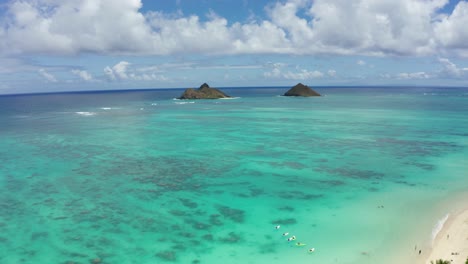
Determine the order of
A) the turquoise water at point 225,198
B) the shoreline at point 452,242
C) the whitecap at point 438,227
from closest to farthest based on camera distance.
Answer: the shoreline at point 452,242 < the turquoise water at point 225,198 < the whitecap at point 438,227

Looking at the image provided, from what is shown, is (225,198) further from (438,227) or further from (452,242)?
(452,242)

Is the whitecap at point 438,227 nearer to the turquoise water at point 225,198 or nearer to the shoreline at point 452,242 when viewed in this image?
the shoreline at point 452,242

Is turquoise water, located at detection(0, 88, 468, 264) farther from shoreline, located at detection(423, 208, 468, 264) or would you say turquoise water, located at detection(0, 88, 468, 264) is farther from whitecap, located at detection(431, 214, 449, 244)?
shoreline, located at detection(423, 208, 468, 264)

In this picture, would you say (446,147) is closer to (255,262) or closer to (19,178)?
(255,262)

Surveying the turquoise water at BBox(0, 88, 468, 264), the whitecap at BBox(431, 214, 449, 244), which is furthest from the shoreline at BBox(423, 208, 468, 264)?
the turquoise water at BBox(0, 88, 468, 264)

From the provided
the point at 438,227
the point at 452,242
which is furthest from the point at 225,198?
the point at 452,242

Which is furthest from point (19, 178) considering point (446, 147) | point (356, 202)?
point (446, 147)

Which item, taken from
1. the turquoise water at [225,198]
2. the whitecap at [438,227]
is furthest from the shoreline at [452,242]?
the turquoise water at [225,198]

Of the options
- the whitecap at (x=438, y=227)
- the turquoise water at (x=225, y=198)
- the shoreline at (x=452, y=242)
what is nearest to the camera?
the shoreline at (x=452, y=242)

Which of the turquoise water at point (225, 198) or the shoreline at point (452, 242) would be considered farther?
the turquoise water at point (225, 198)
